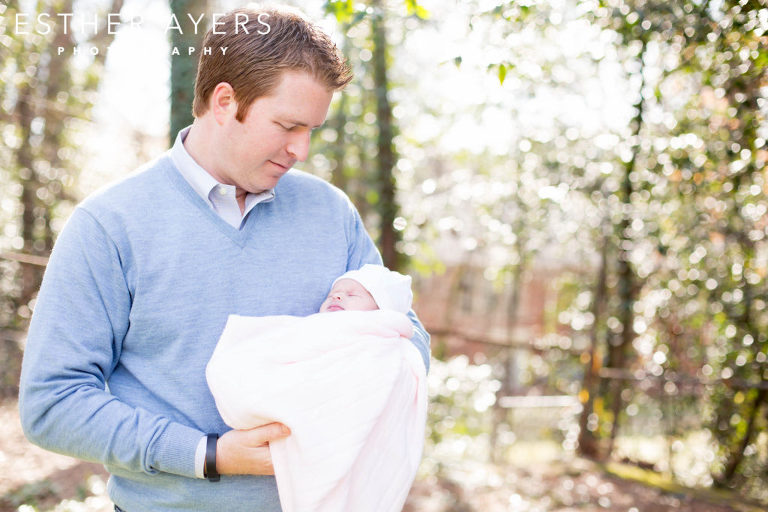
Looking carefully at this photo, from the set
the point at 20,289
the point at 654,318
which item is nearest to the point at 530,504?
the point at 654,318

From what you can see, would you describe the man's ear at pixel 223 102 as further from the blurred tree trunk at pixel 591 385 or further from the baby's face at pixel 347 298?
the blurred tree trunk at pixel 591 385

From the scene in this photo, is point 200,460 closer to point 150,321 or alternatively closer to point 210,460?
point 210,460

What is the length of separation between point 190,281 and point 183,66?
1.83 metres

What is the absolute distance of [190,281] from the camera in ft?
5.14

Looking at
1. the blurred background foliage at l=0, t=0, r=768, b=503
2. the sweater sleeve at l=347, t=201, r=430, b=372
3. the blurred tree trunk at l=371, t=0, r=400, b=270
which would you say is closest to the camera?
the sweater sleeve at l=347, t=201, r=430, b=372

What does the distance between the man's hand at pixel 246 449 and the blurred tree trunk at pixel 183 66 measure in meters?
1.93

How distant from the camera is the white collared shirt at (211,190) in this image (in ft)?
5.46

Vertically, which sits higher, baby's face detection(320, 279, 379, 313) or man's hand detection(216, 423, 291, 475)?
baby's face detection(320, 279, 379, 313)

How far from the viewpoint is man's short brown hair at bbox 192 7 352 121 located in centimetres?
161

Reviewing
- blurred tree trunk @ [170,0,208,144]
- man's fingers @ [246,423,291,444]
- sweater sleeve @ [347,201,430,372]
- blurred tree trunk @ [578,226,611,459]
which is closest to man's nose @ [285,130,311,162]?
sweater sleeve @ [347,201,430,372]

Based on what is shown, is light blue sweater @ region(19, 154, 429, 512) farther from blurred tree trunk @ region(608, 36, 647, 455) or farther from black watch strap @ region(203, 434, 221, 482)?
blurred tree trunk @ region(608, 36, 647, 455)

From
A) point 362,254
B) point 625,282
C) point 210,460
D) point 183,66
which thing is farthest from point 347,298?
point 625,282

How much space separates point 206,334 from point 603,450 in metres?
5.20

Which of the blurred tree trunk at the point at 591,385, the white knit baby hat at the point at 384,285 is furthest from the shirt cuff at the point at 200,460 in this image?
the blurred tree trunk at the point at 591,385
